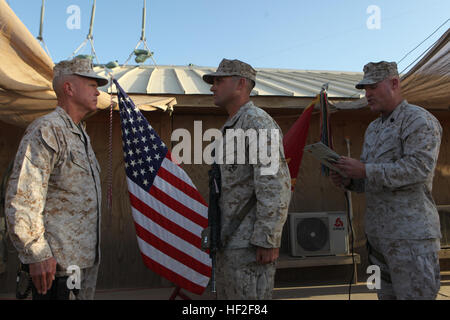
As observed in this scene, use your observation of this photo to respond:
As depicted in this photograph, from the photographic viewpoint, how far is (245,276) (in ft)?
6.14

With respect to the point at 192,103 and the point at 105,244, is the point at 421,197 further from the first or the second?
the point at 105,244

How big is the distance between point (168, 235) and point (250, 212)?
76.5 inches

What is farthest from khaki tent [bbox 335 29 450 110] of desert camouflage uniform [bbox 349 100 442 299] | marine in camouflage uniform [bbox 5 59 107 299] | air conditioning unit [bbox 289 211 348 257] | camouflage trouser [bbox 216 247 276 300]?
marine in camouflage uniform [bbox 5 59 107 299]

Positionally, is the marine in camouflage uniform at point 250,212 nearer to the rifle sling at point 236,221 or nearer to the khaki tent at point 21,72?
the rifle sling at point 236,221

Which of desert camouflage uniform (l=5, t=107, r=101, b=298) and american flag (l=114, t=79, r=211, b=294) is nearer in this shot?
desert camouflage uniform (l=5, t=107, r=101, b=298)

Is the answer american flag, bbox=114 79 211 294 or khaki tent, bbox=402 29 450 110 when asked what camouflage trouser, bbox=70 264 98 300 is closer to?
american flag, bbox=114 79 211 294

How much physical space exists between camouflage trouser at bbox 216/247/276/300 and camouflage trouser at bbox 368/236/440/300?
0.76 m

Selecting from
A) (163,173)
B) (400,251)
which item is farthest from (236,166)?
(163,173)

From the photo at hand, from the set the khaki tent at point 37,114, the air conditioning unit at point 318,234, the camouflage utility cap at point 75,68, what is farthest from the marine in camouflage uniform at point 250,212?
the air conditioning unit at point 318,234

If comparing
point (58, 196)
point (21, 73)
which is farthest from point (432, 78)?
point (21, 73)

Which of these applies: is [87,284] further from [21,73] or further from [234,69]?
[21,73]

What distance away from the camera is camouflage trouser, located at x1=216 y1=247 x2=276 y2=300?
186 cm
